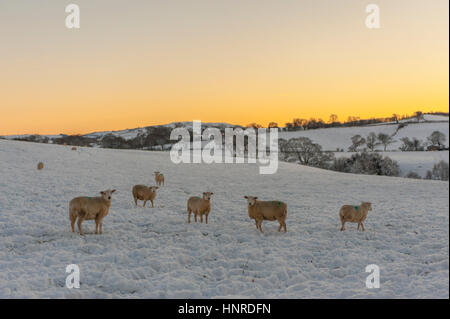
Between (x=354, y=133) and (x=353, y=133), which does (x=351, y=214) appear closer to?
(x=354, y=133)

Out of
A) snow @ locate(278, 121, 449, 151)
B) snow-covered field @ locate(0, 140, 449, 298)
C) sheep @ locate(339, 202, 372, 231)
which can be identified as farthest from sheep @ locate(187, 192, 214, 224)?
snow @ locate(278, 121, 449, 151)

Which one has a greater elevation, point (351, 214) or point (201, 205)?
point (201, 205)

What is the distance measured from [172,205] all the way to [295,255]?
32.1 ft

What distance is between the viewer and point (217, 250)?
33.3 ft

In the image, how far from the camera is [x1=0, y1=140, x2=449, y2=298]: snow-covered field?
24.2ft

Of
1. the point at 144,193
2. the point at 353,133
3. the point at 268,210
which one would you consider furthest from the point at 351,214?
the point at 353,133

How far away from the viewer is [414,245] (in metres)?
10.8

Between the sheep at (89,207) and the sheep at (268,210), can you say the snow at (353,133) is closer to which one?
the sheep at (268,210)

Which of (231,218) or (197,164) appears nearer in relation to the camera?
(231,218)

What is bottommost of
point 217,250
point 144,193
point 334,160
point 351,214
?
point 217,250

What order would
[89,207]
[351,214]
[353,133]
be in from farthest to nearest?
1. [353,133]
2. [351,214]
3. [89,207]
